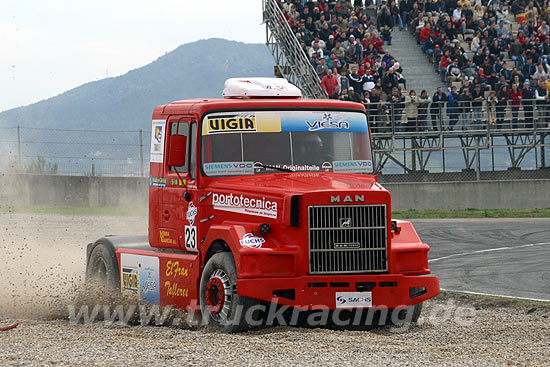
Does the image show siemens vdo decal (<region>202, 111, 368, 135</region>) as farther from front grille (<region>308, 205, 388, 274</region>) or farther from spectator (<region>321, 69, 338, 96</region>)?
spectator (<region>321, 69, 338, 96</region>)

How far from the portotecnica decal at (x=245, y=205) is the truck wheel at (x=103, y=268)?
2212 mm

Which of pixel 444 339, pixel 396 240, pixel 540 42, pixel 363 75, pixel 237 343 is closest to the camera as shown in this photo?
pixel 237 343

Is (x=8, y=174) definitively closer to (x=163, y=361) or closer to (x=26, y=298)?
(x=26, y=298)

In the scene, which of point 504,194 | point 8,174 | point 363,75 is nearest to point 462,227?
point 504,194

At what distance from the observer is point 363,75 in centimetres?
3142

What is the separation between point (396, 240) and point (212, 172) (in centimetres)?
206

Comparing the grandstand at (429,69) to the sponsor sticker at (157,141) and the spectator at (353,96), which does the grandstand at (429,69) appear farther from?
the sponsor sticker at (157,141)

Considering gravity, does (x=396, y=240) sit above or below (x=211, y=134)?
below

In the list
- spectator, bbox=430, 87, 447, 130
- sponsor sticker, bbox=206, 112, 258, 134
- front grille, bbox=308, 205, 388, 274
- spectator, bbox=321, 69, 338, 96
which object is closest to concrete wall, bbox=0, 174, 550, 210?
spectator, bbox=430, 87, 447, 130

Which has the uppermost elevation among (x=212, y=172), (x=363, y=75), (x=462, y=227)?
(x=363, y=75)

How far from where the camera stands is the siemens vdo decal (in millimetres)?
10727

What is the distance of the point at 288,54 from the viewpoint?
3394cm

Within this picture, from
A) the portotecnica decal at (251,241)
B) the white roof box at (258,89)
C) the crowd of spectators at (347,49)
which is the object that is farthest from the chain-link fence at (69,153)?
the portotecnica decal at (251,241)

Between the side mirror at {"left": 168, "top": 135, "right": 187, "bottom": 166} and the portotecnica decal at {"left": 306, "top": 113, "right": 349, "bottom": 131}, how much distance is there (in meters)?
1.36
